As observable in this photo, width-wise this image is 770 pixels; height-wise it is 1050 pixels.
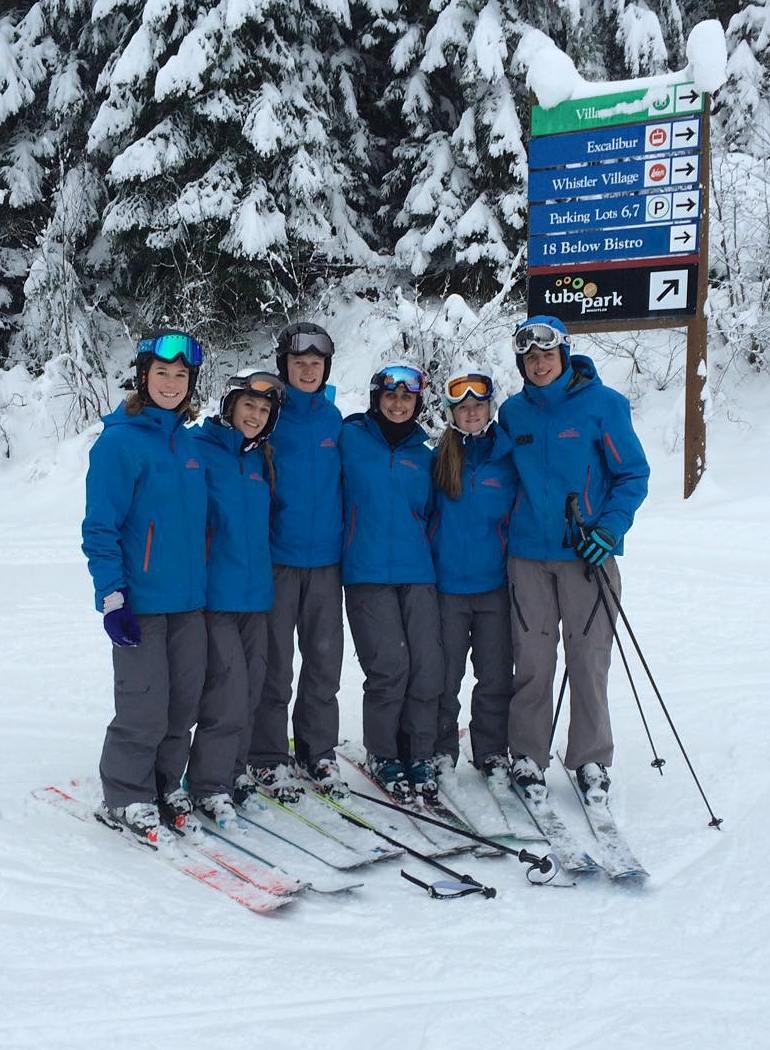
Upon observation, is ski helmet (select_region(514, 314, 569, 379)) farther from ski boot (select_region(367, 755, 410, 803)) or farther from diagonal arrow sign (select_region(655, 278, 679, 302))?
diagonal arrow sign (select_region(655, 278, 679, 302))

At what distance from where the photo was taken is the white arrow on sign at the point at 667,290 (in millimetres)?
8039

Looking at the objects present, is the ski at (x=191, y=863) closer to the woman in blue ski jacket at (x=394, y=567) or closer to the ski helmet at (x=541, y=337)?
the woman in blue ski jacket at (x=394, y=567)

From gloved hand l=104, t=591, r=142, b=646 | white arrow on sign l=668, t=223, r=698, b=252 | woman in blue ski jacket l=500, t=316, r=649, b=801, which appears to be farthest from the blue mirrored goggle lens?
white arrow on sign l=668, t=223, r=698, b=252

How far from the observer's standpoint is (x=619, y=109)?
26.3 ft

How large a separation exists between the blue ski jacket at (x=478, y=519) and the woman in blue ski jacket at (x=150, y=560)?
1.04 meters

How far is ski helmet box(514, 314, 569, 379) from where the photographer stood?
12.7ft

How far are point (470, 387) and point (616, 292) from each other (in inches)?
190

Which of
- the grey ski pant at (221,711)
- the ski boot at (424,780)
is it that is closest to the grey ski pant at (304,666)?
the grey ski pant at (221,711)

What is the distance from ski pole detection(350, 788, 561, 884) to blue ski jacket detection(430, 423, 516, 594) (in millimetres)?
901

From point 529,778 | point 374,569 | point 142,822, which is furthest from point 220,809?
point 529,778

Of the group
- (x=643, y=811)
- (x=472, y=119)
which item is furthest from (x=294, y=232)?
(x=643, y=811)

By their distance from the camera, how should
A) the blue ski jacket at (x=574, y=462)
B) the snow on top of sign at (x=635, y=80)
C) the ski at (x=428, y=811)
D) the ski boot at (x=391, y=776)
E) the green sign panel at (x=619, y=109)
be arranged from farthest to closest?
the green sign panel at (x=619, y=109) → the snow on top of sign at (x=635, y=80) → the ski boot at (x=391, y=776) → the blue ski jacket at (x=574, y=462) → the ski at (x=428, y=811)

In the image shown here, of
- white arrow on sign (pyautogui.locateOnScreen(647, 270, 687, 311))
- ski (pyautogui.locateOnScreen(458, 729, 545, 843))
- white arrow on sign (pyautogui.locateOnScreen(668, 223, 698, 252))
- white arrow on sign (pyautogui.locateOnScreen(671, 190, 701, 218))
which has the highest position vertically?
white arrow on sign (pyautogui.locateOnScreen(671, 190, 701, 218))

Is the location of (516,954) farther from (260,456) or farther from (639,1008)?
(260,456)
